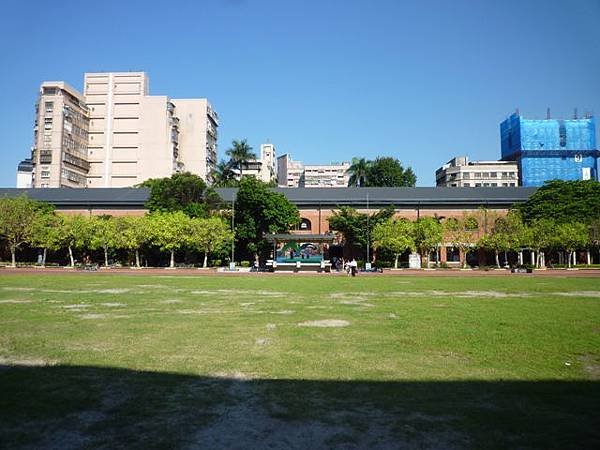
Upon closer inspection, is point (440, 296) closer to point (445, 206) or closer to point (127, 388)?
point (127, 388)

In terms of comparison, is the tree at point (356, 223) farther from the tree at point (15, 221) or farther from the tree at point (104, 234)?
the tree at point (15, 221)

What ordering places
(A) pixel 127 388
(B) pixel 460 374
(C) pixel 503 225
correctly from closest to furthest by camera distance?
(A) pixel 127 388, (B) pixel 460 374, (C) pixel 503 225

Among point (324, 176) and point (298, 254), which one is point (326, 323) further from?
point (324, 176)

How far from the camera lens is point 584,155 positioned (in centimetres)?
9306

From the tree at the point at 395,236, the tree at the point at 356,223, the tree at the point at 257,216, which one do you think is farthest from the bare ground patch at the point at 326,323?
the tree at the point at 356,223

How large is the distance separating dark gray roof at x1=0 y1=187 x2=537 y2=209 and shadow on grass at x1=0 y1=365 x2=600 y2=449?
52.2m

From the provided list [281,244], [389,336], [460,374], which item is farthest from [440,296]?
[281,244]

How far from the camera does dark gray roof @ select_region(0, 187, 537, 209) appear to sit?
190 ft

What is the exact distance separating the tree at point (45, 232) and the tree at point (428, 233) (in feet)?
125

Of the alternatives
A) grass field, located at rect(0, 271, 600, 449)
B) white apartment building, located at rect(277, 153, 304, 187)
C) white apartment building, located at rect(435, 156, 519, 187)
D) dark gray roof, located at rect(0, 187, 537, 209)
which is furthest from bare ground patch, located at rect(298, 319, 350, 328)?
white apartment building, located at rect(277, 153, 304, 187)

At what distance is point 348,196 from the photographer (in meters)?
59.8

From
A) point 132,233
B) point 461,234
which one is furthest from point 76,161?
point 461,234

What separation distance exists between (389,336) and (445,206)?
51586 millimetres

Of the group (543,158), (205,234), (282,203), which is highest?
(543,158)
